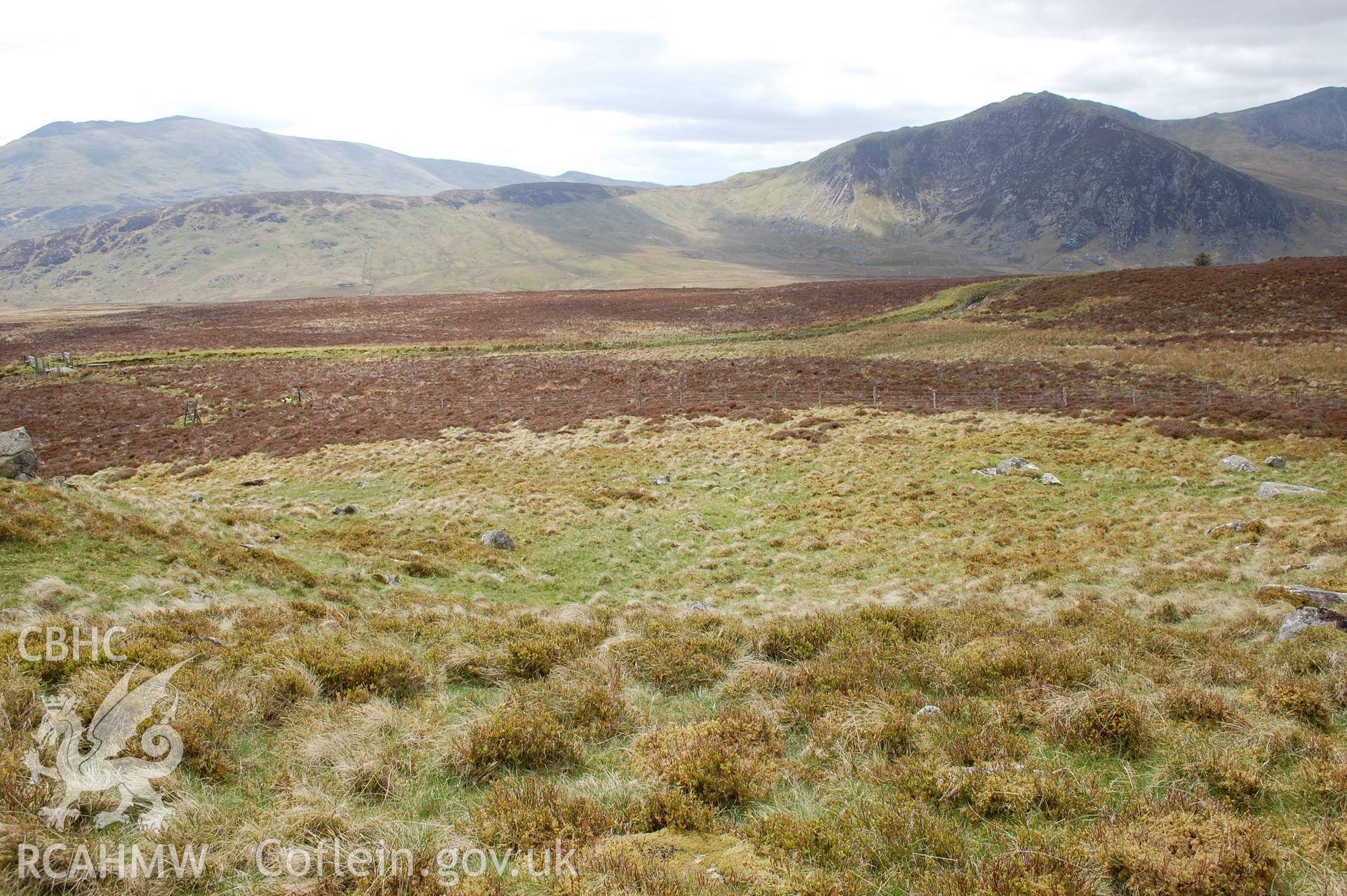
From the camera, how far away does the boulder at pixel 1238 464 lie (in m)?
20.8

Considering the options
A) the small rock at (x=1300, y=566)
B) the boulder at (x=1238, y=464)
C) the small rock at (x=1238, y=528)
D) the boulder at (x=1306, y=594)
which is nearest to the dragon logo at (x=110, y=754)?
the boulder at (x=1306, y=594)

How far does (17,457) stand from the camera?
18.6 metres

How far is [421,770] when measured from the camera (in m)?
6.00

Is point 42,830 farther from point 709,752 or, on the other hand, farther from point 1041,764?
point 1041,764

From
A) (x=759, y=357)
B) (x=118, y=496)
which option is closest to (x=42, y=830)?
(x=118, y=496)

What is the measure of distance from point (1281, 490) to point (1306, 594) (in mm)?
10593

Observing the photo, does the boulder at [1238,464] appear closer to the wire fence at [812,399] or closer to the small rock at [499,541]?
the wire fence at [812,399]

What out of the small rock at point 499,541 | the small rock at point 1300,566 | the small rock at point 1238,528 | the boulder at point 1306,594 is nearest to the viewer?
the boulder at point 1306,594

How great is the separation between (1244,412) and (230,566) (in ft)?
118

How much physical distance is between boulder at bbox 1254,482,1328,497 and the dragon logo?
2462 centimetres

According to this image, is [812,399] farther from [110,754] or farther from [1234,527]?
[110,754]

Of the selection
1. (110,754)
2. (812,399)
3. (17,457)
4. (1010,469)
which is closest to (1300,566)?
(1010,469)

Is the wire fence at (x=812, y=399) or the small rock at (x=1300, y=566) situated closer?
the small rock at (x=1300, y=566)

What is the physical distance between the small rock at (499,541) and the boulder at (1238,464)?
896 inches
